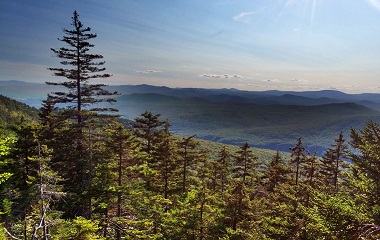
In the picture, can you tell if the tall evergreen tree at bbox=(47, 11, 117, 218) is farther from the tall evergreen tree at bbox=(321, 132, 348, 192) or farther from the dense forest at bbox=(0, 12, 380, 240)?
the tall evergreen tree at bbox=(321, 132, 348, 192)

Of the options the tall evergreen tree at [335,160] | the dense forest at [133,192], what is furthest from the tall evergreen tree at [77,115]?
the tall evergreen tree at [335,160]

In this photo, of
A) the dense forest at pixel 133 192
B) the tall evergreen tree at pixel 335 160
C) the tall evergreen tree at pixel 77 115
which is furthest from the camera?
the tall evergreen tree at pixel 335 160

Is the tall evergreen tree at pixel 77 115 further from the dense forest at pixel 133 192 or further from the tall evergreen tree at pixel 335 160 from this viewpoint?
the tall evergreen tree at pixel 335 160

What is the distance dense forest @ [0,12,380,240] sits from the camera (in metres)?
9.70

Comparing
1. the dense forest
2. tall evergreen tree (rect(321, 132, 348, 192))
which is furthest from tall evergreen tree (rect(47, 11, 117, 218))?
tall evergreen tree (rect(321, 132, 348, 192))

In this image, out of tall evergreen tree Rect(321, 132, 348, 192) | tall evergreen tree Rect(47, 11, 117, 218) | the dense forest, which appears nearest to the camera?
the dense forest

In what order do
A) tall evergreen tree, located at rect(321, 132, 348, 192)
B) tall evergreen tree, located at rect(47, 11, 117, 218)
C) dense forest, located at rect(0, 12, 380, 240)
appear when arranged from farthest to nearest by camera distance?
1. tall evergreen tree, located at rect(321, 132, 348, 192)
2. tall evergreen tree, located at rect(47, 11, 117, 218)
3. dense forest, located at rect(0, 12, 380, 240)

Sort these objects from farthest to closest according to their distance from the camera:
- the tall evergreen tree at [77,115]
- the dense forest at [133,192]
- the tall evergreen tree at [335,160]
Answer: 1. the tall evergreen tree at [335,160]
2. the tall evergreen tree at [77,115]
3. the dense forest at [133,192]

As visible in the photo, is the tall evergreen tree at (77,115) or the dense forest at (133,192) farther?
the tall evergreen tree at (77,115)

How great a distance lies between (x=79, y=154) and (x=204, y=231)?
11.9 meters

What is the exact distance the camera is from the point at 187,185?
925 inches

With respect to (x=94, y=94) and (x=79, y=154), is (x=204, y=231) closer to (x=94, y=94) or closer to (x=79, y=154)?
(x=79, y=154)

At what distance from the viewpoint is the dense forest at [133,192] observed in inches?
382

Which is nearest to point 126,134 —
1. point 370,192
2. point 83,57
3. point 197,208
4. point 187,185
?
point 197,208
